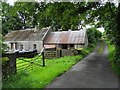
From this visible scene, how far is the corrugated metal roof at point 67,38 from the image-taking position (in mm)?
38688

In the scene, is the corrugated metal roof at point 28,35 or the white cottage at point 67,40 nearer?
the white cottage at point 67,40

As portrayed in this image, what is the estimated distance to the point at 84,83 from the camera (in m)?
10.7

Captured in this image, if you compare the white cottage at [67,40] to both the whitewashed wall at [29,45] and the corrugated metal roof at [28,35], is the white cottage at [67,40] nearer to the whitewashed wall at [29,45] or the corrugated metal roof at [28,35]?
the whitewashed wall at [29,45]

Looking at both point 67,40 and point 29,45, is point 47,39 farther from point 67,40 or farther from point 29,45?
point 67,40

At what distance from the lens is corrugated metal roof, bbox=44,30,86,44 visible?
1523 inches

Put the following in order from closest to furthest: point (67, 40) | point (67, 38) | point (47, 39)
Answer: point (67, 40), point (67, 38), point (47, 39)

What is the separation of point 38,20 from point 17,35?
1152 inches

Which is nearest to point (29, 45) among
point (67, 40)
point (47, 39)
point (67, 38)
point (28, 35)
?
point (28, 35)

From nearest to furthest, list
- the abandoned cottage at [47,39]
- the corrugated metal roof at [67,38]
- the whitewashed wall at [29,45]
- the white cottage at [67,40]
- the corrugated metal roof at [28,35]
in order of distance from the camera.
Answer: the white cottage at [67,40] → the corrugated metal roof at [67,38] → the abandoned cottage at [47,39] → the whitewashed wall at [29,45] → the corrugated metal roof at [28,35]

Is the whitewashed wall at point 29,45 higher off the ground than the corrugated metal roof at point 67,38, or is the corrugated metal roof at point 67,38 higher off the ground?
the corrugated metal roof at point 67,38

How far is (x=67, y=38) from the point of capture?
4025cm

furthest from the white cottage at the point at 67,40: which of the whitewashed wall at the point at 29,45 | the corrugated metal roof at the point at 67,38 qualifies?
the whitewashed wall at the point at 29,45

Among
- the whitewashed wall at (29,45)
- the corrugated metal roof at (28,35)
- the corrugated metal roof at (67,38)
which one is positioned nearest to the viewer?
the corrugated metal roof at (67,38)

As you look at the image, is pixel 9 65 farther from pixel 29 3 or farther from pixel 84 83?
pixel 29 3
